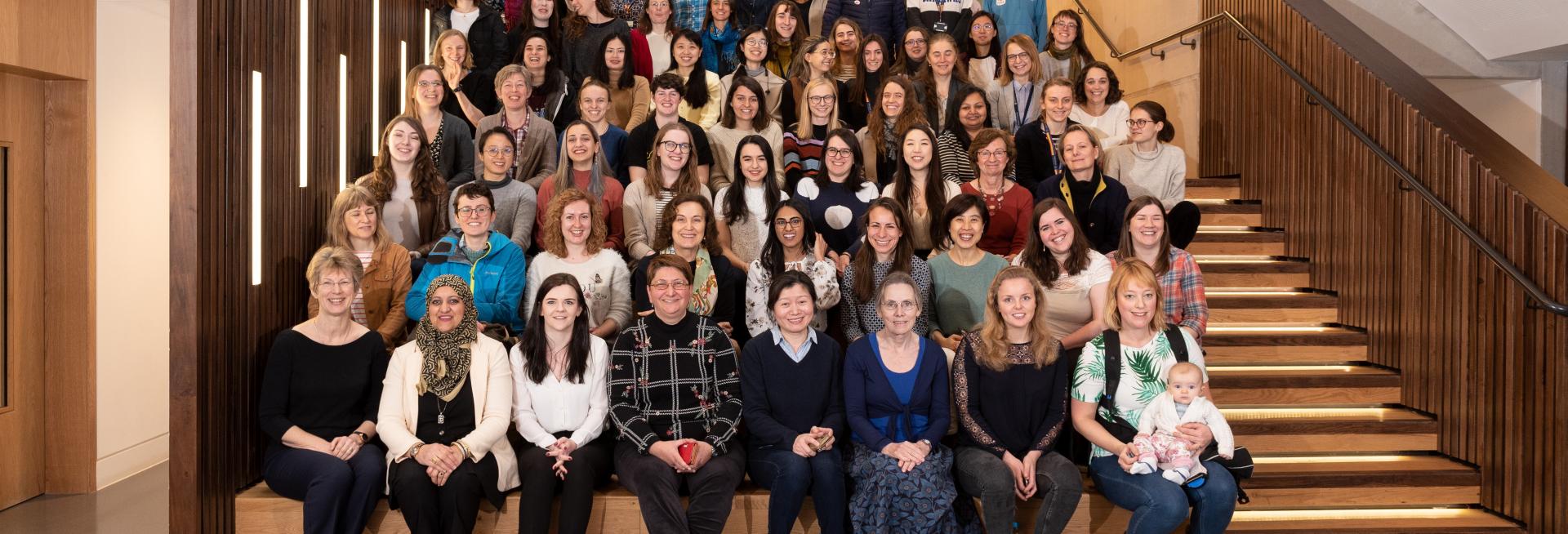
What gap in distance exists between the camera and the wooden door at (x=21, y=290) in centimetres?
464

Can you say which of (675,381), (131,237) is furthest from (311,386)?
(131,237)

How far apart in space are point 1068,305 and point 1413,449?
146 centimetres

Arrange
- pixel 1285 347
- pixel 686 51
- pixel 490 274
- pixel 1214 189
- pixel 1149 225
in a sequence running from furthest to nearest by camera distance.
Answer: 1. pixel 686 51
2. pixel 1214 189
3. pixel 1285 347
4. pixel 490 274
5. pixel 1149 225

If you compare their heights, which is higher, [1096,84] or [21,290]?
[1096,84]

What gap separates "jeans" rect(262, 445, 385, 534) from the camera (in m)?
3.44

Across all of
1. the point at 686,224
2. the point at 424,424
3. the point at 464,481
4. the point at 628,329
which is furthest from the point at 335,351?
the point at 686,224

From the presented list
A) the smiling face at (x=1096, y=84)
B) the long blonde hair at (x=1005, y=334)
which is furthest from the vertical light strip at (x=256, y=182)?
the smiling face at (x=1096, y=84)

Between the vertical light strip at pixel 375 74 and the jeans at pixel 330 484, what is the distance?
6.40 ft

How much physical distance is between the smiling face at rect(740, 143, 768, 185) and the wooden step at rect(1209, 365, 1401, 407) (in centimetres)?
209

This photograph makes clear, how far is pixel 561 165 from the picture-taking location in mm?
4953

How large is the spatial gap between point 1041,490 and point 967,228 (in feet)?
3.69

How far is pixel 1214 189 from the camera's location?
577 centimetres

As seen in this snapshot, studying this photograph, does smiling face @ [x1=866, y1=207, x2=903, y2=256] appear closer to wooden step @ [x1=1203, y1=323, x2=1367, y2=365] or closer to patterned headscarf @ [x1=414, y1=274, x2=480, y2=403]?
wooden step @ [x1=1203, y1=323, x2=1367, y2=365]

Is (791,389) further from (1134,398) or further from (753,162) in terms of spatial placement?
(753,162)
